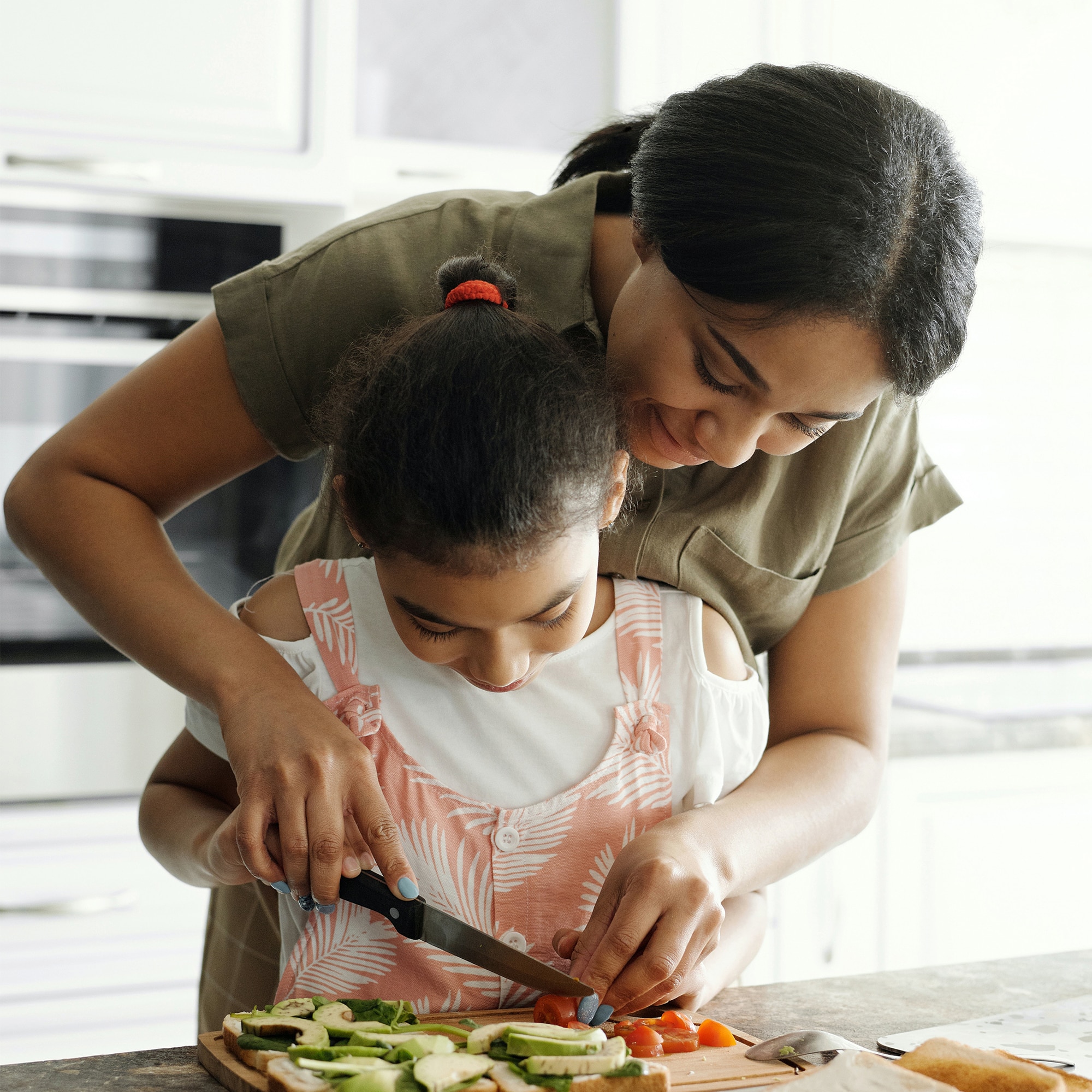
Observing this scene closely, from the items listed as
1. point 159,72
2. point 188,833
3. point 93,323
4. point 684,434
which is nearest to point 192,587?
point 188,833

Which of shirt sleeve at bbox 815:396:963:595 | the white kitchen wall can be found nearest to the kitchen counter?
shirt sleeve at bbox 815:396:963:595

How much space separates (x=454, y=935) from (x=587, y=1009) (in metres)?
0.10

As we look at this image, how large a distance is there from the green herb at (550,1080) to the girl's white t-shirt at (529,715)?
0.78 feet

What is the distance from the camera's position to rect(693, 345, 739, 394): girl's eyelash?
0.87 meters

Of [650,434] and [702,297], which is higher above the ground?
[702,297]

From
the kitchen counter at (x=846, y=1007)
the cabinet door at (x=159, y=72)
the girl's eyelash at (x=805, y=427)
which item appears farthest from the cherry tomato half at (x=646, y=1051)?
the cabinet door at (x=159, y=72)

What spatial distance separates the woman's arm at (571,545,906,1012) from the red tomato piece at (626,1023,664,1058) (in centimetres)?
2

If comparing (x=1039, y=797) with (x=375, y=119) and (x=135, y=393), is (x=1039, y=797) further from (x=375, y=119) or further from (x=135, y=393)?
(x=135, y=393)

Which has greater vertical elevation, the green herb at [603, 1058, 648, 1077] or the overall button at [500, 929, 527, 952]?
the green herb at [603, 1058, 648, 1077]

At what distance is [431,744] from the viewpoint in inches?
37.0

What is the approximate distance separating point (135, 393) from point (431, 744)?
370 mm

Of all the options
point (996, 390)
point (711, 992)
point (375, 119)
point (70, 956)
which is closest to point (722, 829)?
point (711, 992)

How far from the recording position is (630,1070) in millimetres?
717

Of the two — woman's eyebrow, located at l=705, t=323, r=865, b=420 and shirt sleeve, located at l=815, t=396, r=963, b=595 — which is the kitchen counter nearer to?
shirt sleeve, located at l=815, t=396, r=963, b=595
